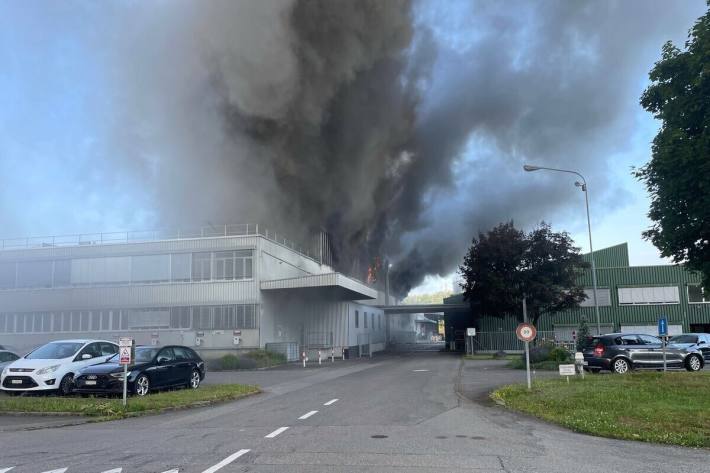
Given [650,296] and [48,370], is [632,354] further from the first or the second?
[650,296]

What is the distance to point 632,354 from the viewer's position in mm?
18703

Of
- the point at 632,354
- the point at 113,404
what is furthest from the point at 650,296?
the point at 113,404

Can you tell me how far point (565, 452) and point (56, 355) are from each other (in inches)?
546

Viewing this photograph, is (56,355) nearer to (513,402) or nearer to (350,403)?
(350,403)

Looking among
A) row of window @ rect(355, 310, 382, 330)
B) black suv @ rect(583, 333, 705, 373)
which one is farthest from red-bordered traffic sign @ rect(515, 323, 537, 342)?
row of window @ rect(355, 310, 382, 330)

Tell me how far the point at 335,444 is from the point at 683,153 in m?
11.2

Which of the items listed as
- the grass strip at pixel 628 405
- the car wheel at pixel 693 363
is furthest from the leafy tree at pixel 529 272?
the grass strip at pixel 628 405

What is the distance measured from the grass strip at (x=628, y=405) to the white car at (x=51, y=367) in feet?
37.0

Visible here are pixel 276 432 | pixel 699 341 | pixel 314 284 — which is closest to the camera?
pixel 276 432

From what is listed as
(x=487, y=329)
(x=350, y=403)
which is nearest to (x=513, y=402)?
(x=350, y=403)

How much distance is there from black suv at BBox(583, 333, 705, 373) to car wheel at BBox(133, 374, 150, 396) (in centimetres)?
1439

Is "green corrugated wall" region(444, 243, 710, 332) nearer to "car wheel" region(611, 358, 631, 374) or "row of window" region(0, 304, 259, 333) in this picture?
"row of window" region(0, 304, 259, 333)

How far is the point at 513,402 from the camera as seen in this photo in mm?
12055

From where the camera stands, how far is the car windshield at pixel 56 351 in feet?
50.6
